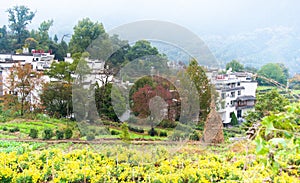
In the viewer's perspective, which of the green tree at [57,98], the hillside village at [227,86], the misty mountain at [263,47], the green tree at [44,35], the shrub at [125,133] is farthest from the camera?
the misty mountain at [263,47]

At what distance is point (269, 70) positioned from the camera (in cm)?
1689

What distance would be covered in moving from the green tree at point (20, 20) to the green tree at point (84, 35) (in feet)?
17.0

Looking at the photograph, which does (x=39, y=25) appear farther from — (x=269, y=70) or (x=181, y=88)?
(x=181, y=88)

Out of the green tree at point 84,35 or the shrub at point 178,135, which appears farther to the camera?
the green tree at point 84,35

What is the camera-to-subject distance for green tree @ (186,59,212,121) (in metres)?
6.02

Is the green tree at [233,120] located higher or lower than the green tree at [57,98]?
lower

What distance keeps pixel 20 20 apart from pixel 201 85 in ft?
53.6

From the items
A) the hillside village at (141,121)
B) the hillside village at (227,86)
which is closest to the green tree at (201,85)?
the hillside village at (141,121)

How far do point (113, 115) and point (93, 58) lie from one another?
44.2 inches

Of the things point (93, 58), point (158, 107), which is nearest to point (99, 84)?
point (93, 58)

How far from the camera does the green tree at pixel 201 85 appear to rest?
602 centimetres

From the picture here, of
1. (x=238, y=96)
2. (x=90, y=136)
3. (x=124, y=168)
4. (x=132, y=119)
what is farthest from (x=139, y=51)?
A: (x=238, y=96)

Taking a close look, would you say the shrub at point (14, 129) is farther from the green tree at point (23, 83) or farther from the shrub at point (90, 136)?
the shrub at point (90, 136)

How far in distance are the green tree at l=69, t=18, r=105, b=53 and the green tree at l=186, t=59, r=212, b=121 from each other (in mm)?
8004
